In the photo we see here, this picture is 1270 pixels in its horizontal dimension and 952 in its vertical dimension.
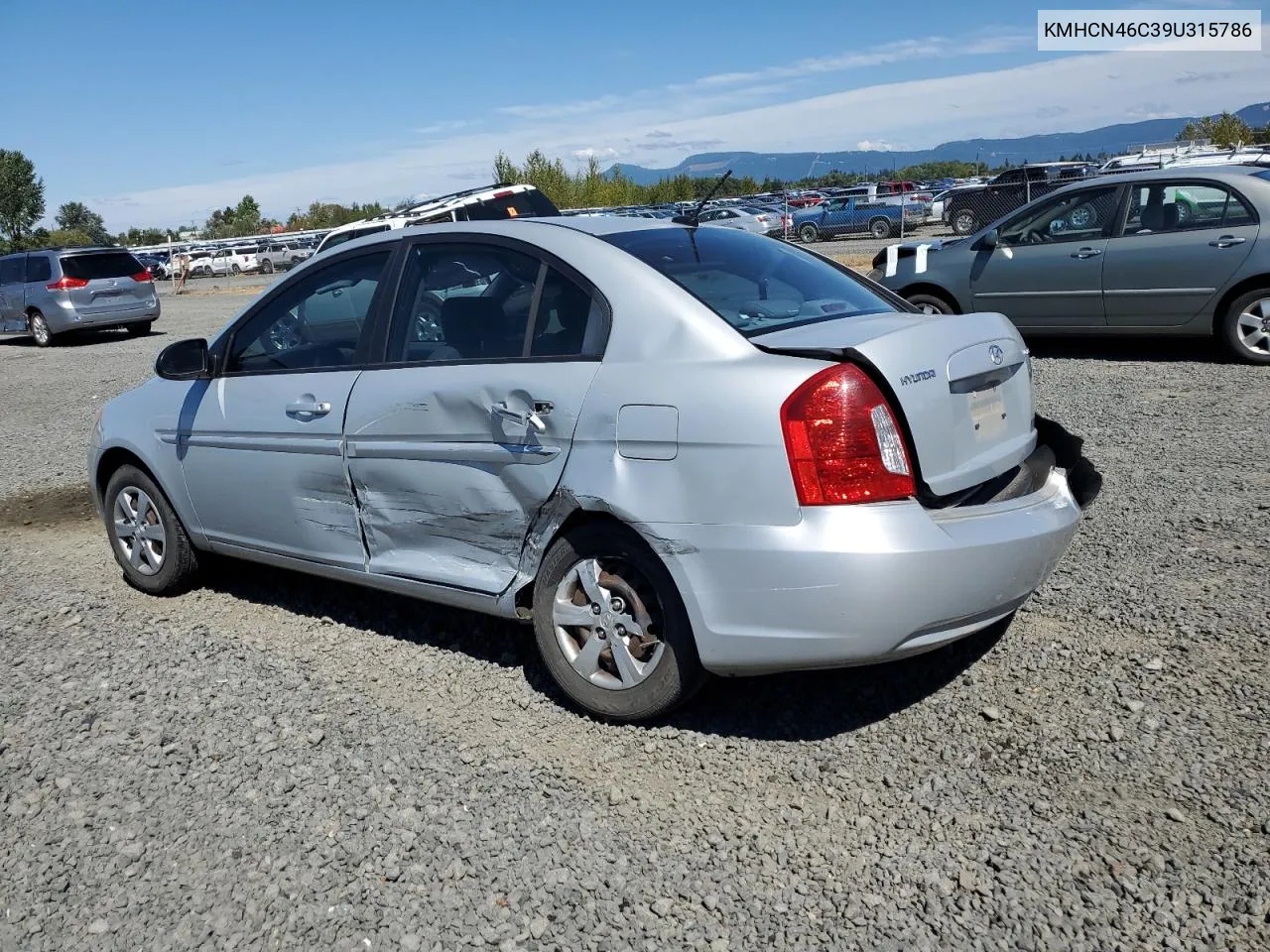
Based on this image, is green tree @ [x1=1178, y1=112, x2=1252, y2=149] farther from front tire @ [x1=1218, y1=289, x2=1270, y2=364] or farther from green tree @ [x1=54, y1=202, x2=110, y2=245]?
green tree @ [x1=54, y1=202, x2=110, y2=245]

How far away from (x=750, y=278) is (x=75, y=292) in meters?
19.2

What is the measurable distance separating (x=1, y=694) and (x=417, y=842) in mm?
2235

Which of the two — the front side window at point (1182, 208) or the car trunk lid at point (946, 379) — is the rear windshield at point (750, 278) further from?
the front side window at point (1182, 208)

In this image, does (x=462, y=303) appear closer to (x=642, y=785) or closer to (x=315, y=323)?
(x=315, y=323)

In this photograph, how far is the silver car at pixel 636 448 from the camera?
3.24 meters

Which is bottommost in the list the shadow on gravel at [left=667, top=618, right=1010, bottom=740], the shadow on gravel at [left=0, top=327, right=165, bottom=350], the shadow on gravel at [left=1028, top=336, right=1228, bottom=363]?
the shadow on gravel at [left=1028, top=336, right=1228, bottom=363]

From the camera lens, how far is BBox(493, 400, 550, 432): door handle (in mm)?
3719

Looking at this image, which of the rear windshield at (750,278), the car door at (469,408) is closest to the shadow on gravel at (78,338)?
the car door at (469,408)

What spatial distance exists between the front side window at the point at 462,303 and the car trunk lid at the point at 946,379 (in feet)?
3.20

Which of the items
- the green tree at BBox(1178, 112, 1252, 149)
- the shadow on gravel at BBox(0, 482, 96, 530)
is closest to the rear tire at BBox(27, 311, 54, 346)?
the shadow on gravel at BBox(0, 482, 96, 530)

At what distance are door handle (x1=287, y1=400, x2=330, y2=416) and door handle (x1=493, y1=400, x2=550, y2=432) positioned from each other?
3.05 ft

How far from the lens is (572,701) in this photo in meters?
3.98

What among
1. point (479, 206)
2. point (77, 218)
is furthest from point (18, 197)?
point (479, 206)

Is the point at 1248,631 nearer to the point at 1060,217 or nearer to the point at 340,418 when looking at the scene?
the point at 340,418
